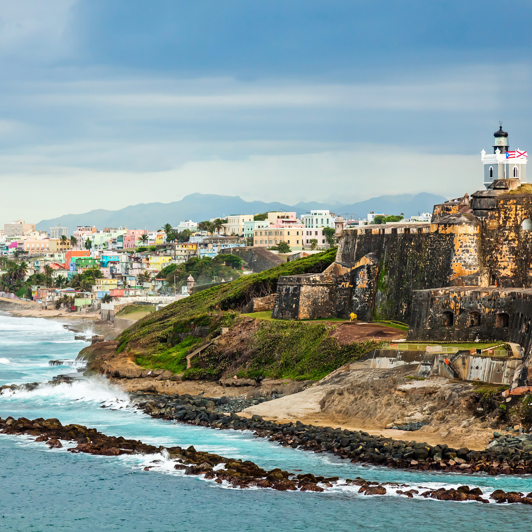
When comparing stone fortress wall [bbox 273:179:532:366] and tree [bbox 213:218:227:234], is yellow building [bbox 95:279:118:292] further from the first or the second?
stone fortress wall [bbox 273:179:532:366]

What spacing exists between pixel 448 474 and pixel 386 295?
A: 766 inches

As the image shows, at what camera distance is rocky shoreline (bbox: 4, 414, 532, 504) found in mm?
27309

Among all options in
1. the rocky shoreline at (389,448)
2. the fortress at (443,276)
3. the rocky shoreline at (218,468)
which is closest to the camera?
the rocky shoreline at (218,468)

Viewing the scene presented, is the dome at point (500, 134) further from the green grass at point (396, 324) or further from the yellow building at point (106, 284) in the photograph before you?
the yellow building at point (106, 284)

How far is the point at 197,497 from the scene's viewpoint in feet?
96.1

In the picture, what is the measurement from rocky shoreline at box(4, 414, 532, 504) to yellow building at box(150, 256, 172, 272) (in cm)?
11837

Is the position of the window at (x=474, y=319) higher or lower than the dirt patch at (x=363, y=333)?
higher

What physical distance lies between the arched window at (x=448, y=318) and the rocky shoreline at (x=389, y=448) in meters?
7.62

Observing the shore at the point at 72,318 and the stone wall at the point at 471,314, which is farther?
the shore at the point at 72,318

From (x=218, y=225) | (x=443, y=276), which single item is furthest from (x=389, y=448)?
(x=218, y=225)

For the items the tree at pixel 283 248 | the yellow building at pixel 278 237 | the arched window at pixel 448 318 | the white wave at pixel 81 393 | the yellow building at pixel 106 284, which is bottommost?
the white wave at pixel 81 393

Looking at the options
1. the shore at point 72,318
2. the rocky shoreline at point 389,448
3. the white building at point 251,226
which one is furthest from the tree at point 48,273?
the rocky shoreline at point 389,448

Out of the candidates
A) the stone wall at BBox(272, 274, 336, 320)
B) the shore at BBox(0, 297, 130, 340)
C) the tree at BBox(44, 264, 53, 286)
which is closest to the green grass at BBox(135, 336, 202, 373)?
the stone wall at BBox(272, 274, 336, 320)

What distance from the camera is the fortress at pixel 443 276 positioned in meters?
38.4
